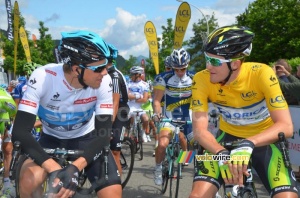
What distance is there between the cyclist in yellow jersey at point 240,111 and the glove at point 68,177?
0.89 metres

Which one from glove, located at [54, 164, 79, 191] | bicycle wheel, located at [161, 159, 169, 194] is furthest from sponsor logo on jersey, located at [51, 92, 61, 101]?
bicycle wheel, located at [161, 159, 169, 194]

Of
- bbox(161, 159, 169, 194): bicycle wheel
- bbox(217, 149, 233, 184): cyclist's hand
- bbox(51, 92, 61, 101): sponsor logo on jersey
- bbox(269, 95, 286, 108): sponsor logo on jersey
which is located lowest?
bbox(161, 159, 169, 194): bicycle wheel

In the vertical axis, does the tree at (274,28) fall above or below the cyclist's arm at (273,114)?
above

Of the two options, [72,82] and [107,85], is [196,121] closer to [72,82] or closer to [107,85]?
[107,85]

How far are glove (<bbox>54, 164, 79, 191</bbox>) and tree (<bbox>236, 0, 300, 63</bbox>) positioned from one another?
137 feet

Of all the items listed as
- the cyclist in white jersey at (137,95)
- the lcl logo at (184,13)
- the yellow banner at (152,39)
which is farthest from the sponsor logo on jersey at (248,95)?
the yellow banner at (152,39)

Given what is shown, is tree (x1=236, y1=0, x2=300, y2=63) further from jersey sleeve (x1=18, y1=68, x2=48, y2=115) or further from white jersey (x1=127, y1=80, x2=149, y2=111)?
jersey sleeve (x1=18, y1=68, x2=48, y2=115)

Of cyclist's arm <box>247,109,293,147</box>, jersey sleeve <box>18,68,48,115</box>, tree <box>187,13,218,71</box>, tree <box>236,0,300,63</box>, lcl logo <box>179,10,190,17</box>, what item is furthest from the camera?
tree <box>187,13,218,71</box>

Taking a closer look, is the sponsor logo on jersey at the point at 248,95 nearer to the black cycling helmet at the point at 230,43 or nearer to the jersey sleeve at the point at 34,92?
the black cycling helmet at the point at 230,43

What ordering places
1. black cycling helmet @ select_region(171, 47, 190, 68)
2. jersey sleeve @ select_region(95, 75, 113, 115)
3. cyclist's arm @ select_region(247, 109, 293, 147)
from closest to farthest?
cyclist's arm @ select_region(247, 109, 293, 147) < jersey sleeve @ select_region(95, 75, 113, 115) < black cycling helmet @ select_region(171, 47, 190, 68)

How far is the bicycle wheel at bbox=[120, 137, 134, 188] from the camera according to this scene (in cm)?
687

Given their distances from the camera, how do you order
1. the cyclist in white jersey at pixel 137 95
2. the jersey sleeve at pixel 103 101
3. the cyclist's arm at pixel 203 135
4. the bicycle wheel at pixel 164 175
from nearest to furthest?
the cyclist's arm at pixel 203 135, the jersey sleeve at pixel 103 101, the bicycle wheel at pixel 164 175, the cyclist in white jersey at pixel 137 95

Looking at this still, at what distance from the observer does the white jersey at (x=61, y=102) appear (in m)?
3.06

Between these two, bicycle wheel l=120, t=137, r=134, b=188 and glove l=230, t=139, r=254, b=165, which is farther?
bicycle wheel l=120, t=137, r=134, b=188
